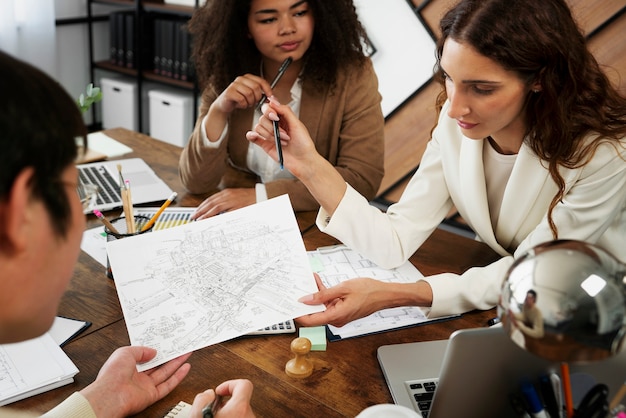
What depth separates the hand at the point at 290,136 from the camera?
144 cm

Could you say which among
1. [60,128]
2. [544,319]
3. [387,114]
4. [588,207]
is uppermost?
[60,128]

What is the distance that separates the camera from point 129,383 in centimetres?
92

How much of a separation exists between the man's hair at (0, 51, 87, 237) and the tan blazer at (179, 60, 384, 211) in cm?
106

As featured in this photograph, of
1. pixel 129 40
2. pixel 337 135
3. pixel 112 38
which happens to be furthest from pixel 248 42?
pixel 112 38

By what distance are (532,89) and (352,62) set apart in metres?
0.73

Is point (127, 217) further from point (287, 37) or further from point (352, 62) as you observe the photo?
Answer: point (352, 62)

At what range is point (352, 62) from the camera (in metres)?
1.87

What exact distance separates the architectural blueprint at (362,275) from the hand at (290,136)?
207mm

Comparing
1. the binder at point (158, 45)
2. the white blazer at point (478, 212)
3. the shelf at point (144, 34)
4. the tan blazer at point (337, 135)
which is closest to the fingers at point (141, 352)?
the white blazer at point (478, 212)

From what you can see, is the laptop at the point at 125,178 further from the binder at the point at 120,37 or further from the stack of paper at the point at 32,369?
the binder at the point at 120,37

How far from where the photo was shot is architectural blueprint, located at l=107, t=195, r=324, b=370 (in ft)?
3.34

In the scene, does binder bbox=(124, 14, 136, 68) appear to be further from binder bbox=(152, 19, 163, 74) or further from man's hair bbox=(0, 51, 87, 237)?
man's hair bbox=(0, 51, 87, 237)

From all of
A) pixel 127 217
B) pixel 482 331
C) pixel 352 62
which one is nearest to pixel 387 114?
pixel 352 62

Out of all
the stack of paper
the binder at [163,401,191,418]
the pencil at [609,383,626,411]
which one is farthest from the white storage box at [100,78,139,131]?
the pencil at [609,383,626,411]
